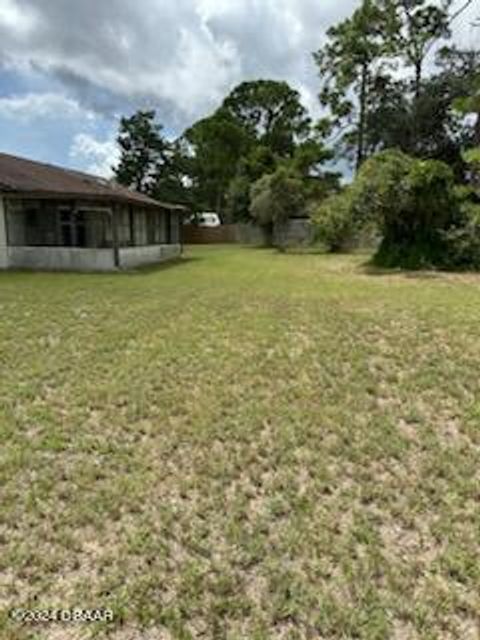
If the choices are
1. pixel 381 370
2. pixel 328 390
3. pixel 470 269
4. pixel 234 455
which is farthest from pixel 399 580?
pixel 470 269

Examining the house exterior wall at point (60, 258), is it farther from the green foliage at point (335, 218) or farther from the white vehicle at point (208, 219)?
the white vehicle at point (208, 219)

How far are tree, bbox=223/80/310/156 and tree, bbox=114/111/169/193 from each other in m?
6.22

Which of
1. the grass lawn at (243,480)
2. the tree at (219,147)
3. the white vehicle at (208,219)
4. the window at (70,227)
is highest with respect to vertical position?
the tree at (219,147)

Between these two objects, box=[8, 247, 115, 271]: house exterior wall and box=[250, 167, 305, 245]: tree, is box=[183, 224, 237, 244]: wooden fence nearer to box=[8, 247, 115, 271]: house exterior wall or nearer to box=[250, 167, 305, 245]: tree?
box=[250, 167, 305, 245]: tree

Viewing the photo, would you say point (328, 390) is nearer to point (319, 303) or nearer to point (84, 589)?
point (84, 589)

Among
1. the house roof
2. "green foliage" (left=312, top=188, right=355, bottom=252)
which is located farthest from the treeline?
the house roof

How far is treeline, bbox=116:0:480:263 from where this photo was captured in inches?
679

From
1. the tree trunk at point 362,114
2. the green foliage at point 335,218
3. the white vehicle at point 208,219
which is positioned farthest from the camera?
the white vehicle at point 208,219

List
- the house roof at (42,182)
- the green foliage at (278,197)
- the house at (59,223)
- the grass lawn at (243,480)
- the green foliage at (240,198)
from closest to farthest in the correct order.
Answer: the grass lawn at (243,480) < the house roof at (42,182) < the house at (59,223) < the green foliage at (278,197) < the green foliage at (240,198)

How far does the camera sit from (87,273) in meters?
15.1

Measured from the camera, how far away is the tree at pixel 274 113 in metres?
39.8

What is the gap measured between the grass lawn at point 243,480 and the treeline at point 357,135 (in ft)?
33.6

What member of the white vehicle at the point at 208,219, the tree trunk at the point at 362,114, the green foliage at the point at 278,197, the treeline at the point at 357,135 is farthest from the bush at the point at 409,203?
the white vehicle at the point at 208,219

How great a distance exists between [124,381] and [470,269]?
537 inches
